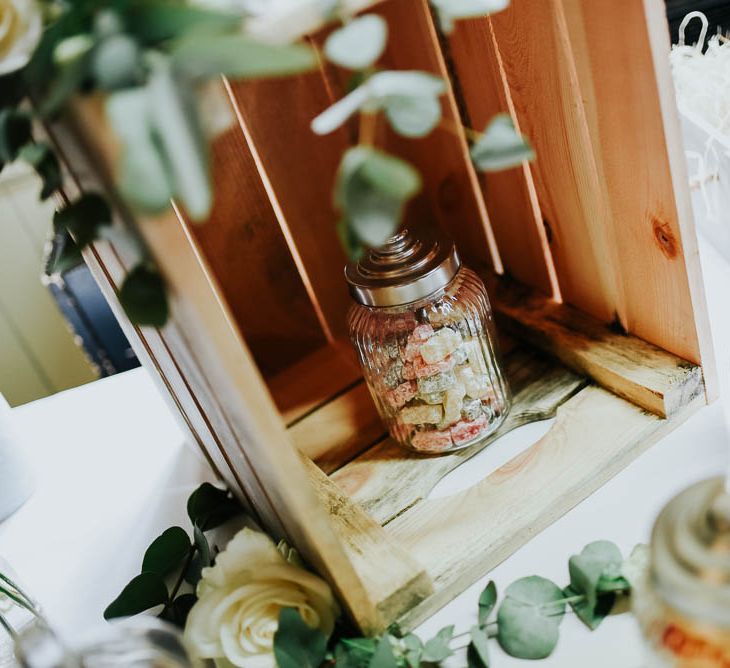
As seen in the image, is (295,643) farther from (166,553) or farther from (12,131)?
(12,131)

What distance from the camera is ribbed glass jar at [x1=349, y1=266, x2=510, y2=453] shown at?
0.69 metres

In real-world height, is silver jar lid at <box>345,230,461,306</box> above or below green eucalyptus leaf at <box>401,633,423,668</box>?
above

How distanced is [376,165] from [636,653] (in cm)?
38

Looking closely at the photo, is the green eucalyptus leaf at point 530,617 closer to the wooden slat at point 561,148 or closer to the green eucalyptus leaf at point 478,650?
the green eucalyptus leaf at point 478,650

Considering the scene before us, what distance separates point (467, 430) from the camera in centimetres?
74

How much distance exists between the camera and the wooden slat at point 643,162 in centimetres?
58

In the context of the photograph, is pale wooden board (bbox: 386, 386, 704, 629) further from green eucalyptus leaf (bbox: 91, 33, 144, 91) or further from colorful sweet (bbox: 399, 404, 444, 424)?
green eucalyptus leaf (bbox: 91, 33, 144, 91)

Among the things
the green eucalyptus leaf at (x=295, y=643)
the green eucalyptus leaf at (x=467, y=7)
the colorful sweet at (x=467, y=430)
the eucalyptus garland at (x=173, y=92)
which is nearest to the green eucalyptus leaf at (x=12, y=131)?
the eucalyptus garland at (x=173, y=92)

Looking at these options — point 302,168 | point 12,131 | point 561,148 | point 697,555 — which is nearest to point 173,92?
point 12,131

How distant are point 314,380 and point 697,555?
1.99ft

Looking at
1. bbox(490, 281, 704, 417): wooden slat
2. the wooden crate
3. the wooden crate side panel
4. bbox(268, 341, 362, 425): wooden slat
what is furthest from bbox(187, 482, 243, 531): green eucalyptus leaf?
bbox(490, 281, 704, 417): wooden slat

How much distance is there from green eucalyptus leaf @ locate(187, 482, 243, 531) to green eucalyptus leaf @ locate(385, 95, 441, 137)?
1.49 ft

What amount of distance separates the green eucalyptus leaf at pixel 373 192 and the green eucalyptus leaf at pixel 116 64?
11 centimetres

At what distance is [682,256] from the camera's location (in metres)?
0.66
